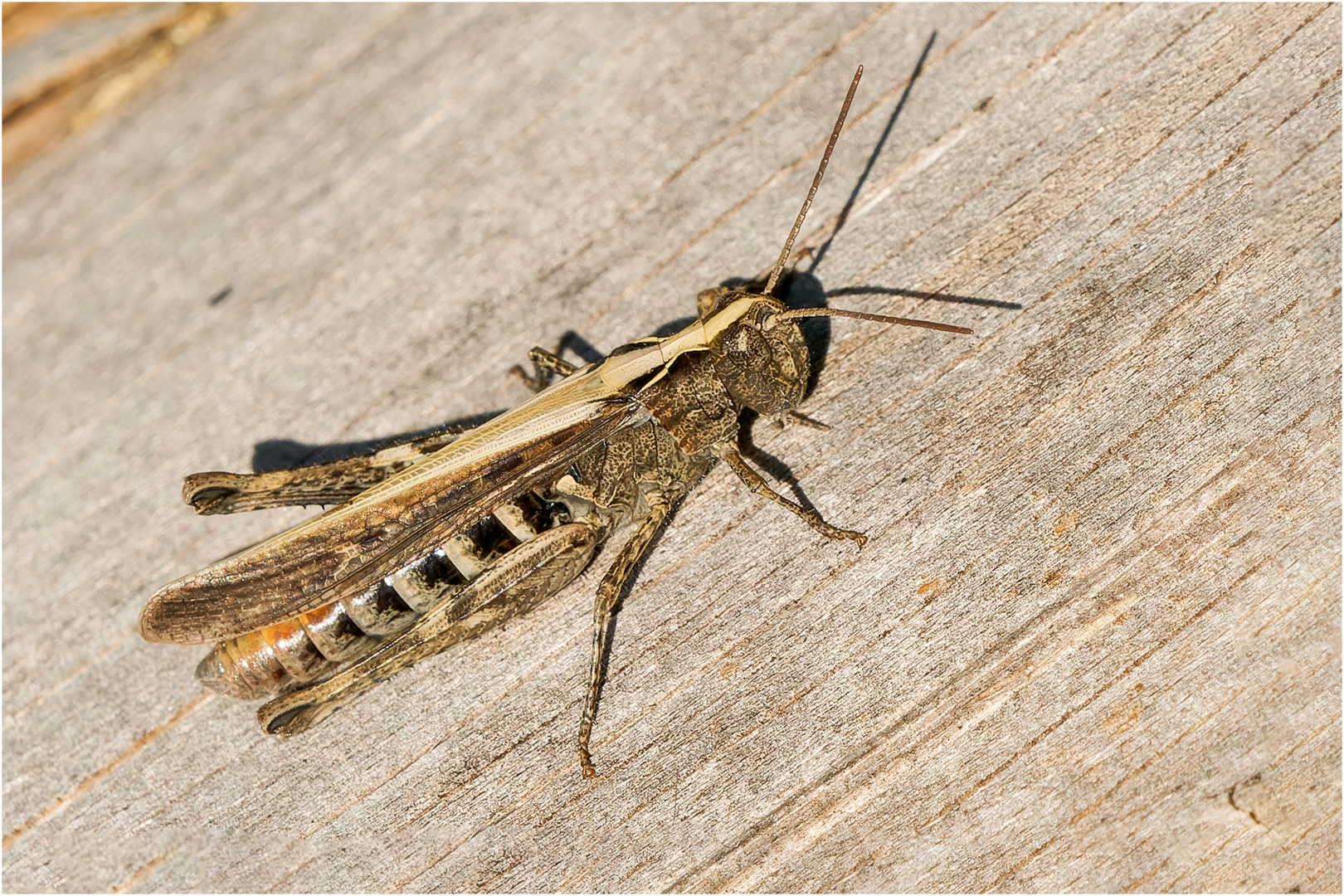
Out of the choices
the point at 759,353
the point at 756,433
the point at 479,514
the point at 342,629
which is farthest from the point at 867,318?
the point at 342,629

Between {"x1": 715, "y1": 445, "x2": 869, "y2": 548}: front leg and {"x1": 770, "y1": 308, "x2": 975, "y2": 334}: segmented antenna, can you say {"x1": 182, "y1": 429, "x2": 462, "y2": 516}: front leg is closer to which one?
{"x1": 715, "y1": 445, "x2": 869, "y2": 548}: front leg

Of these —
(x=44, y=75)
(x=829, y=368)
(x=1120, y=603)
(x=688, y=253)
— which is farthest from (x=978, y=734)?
(x=44, y=75)

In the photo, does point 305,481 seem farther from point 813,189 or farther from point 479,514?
point 813,189

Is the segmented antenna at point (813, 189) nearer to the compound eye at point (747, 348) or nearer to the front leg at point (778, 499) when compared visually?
the compound eye at point (747, 348)

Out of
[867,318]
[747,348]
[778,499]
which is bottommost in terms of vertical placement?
[778,499]

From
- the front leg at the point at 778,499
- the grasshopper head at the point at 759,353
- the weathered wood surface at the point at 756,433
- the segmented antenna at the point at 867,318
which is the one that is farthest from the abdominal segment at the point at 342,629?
the segmented antenna at the point at 867,318

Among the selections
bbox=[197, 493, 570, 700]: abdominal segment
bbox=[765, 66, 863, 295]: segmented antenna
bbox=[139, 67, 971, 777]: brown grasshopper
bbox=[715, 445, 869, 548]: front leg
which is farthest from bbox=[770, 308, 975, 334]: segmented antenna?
bbox=[197, 493, 570, 700]: abdominal segment

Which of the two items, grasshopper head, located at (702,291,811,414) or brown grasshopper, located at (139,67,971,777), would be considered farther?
grasshopper head, located at (702,291,811,414)
